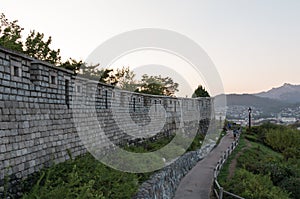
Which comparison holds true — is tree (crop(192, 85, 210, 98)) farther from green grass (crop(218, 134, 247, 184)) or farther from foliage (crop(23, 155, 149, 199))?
foliage (crop(23, 155, 149, 199))

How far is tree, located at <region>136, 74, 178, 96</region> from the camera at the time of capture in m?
39.1

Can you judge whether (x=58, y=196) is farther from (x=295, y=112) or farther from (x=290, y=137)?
(x=295, y=112)

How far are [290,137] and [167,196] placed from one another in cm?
2185

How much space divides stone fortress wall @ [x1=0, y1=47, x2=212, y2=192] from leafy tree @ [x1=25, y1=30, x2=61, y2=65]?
13.2m

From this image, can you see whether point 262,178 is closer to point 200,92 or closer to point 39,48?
point 39,48

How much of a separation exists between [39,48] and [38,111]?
17.8m

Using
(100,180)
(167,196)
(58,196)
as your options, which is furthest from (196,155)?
(58,196)

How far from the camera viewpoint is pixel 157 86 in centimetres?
4234

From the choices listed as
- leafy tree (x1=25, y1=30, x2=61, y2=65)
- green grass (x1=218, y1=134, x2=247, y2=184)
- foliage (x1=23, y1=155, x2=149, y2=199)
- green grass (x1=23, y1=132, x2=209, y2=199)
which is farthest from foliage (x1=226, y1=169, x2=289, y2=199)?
leafy tree (x1=25, y1=30, x2=61, y2=65)

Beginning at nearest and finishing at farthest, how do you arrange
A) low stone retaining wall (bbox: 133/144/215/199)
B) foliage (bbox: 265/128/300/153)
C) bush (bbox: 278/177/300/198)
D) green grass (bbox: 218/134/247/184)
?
low stone retaining wall (bbox: 133/144/215/199), bush (bbox: 278/177/300/198), green grass (bbox: 218/134/247/184), foliage (bbox: 265/128/300/153)

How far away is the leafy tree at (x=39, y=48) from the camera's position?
2334 centimetres

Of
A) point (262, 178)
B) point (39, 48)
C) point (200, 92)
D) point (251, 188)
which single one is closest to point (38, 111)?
point (251, 188)

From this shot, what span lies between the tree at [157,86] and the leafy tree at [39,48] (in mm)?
14443

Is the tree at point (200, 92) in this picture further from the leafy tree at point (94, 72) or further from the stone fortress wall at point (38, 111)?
the stone fortress wall at point (38, 111)
